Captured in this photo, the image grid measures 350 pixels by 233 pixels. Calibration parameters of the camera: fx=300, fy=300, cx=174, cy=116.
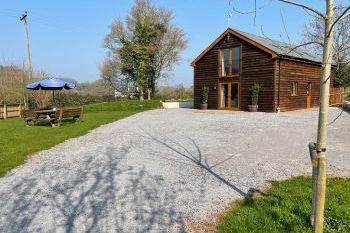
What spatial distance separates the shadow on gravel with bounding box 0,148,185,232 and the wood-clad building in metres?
15.7

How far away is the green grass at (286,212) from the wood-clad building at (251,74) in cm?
1536

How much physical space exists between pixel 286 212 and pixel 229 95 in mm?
18860

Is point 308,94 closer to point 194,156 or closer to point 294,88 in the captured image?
point 294,88

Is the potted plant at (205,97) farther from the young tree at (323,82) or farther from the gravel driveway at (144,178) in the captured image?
the young tree at (323,82)

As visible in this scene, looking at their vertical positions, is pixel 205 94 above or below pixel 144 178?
above

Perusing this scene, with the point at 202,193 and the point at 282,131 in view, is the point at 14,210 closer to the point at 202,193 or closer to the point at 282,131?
the point at 202,193

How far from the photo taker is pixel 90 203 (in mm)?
4566

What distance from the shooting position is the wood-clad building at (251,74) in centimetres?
1983

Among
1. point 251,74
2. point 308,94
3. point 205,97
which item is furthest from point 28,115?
point 308,94

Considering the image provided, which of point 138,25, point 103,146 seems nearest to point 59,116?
point 103,146

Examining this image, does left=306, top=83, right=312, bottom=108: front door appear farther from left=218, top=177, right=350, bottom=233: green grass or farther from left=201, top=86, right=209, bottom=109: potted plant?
left=218, top=177, right=350, bottom=233: green grass

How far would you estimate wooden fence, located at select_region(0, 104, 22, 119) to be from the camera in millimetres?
22489

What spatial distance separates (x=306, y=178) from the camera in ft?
18.0

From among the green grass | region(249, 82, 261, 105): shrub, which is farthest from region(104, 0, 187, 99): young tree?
the green grass
